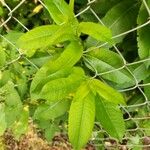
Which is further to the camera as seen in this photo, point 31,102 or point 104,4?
point 31,102

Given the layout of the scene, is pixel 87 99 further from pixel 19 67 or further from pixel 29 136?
pixel 29 136

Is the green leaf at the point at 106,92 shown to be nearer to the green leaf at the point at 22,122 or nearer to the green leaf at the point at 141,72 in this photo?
the green leaf at the point at 141,72

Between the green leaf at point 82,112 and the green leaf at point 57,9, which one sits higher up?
the green leaf at point 57,9

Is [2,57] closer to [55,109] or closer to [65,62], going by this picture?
[55,109]

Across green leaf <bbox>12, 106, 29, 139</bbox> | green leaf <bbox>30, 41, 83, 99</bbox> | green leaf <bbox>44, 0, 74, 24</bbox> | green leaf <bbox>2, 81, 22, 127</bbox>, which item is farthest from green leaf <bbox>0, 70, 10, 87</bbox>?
green leaf <bbox>44, 0, 74, 24</bbox>

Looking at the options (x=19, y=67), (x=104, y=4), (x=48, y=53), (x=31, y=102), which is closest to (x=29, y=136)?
(x=31, y=102)

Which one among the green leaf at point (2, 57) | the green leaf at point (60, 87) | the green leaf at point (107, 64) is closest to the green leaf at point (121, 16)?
the green leaf at point (107, 64)

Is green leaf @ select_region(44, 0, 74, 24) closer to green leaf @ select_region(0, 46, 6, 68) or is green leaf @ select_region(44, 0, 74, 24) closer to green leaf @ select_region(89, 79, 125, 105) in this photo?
green leaf @ select_region(89, 79, 125, 105)
